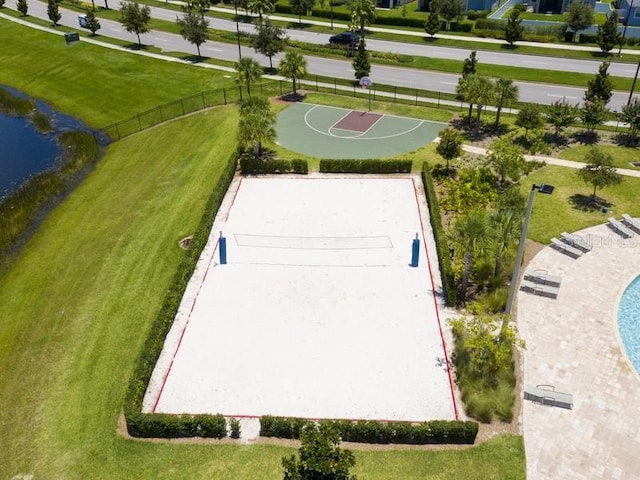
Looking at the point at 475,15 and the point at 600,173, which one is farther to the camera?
the point at 475,15

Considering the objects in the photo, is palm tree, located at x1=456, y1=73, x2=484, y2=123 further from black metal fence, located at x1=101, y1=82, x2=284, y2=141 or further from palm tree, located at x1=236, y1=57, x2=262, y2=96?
black metal fence, located at x1=101, y1=82, x2=284, y2=141

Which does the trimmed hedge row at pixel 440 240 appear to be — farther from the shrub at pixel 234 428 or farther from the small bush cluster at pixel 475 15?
Answer: the small bush cluster at pixel 475 15

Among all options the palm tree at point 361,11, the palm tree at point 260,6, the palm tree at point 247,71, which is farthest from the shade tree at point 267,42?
the palm tree at point 361,11

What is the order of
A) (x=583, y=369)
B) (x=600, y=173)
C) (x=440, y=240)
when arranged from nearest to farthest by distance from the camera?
(x=583, y=369) → (x=440, y=240) → (x=600, y=173)

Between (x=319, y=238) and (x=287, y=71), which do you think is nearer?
(x=319, y=238)

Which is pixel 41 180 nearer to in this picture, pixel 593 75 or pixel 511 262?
pixel 511 262

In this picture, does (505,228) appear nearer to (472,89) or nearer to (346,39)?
(472,89)

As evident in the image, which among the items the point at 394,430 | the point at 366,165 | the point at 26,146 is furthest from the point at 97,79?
the point at 394,430

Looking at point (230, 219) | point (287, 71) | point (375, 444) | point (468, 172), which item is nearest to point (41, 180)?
point (230, 219)
